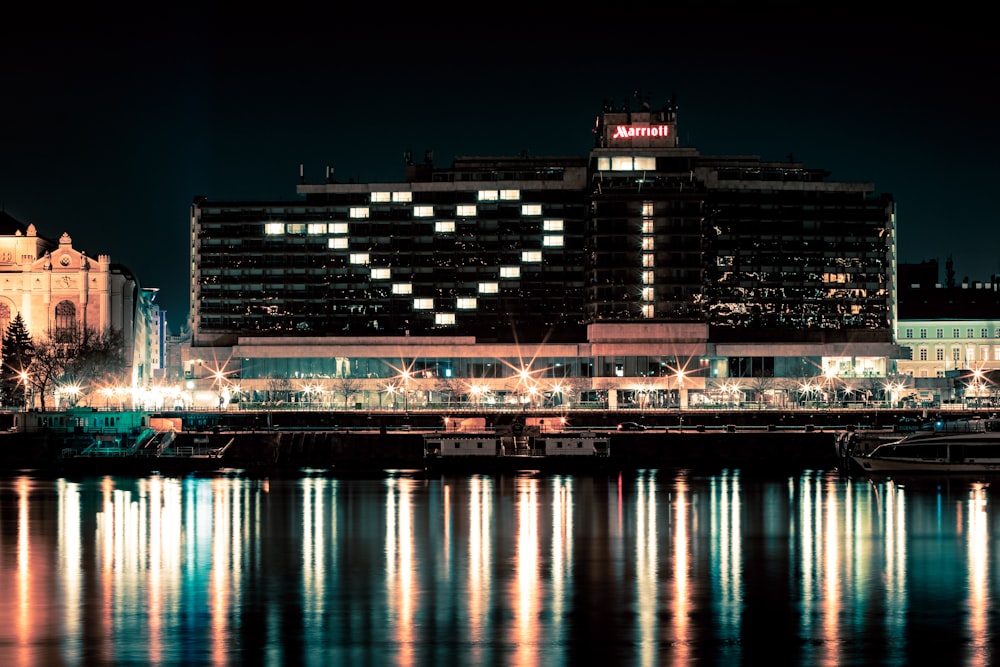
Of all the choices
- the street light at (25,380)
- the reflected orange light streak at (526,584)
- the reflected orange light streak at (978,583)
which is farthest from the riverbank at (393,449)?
the street light at (25,380)

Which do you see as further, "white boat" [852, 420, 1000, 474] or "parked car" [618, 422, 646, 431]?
"parked car" [618, 422, 646, 431]

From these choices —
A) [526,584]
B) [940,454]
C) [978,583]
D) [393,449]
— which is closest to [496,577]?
[526,584]

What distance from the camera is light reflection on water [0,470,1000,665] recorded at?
162ft

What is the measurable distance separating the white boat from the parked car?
33630 mm

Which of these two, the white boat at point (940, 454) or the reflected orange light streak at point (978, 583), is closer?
the reflected orange light streak at point (978, 583)

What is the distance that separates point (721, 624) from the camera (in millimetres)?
53031

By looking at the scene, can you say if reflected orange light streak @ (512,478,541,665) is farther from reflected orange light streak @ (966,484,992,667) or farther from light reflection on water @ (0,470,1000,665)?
reflected orange light streak @ (966,484,992,667)

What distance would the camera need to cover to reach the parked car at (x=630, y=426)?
15144 centimetres

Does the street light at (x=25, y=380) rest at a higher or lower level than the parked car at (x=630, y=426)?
higher

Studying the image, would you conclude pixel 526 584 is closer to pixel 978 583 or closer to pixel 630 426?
pixel 978 583

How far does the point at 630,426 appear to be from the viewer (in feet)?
515

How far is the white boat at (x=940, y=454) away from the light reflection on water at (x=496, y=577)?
14.4 meters

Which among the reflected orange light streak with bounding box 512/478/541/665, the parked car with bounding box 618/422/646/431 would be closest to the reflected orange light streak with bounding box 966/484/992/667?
the reflected orange light streak with bounding box 512/478/541/665

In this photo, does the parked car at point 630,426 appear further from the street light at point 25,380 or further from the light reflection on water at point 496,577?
the street light at point 25,380
